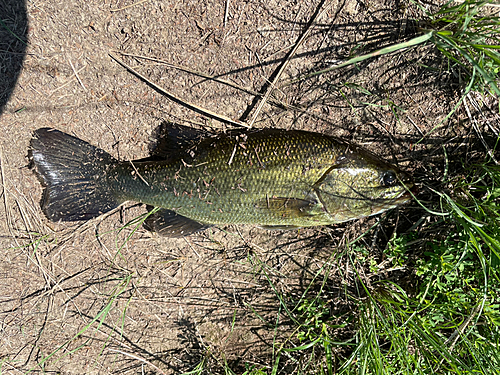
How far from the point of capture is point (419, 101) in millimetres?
2842

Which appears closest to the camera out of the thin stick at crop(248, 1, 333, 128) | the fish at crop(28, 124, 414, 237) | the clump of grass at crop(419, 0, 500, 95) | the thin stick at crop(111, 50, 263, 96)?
the clump of grass at crop(419, 0, 500, 95)

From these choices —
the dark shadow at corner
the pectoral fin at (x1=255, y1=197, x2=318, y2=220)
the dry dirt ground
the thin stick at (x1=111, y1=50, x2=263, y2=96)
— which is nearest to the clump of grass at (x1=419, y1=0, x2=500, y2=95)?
the dry dirt ground

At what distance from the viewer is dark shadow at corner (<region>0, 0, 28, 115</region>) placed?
2842 millimetres

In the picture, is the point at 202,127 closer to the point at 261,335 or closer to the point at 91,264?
the point at 91,264

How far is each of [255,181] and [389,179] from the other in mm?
1148

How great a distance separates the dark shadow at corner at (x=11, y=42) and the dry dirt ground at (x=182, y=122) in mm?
14

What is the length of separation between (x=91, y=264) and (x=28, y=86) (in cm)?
191

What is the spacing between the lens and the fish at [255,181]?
2.44 meters

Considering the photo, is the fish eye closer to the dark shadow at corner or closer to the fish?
the fish

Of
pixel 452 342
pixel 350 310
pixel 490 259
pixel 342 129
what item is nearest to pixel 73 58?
pixel 342 129

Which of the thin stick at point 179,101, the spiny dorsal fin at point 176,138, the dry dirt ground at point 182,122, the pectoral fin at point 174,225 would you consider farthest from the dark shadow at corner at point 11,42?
the pectoral fin at point 174,225

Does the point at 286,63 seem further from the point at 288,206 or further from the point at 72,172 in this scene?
the point at 72,172

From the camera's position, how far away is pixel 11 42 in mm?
2881

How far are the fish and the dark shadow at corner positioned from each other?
3.92ft
